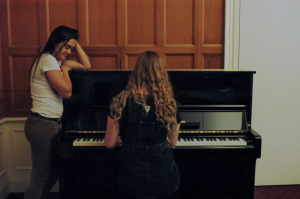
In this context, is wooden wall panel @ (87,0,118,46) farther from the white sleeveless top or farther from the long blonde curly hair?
the long blonde curly hair

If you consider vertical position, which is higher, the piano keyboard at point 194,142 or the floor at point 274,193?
the piano keyboard at point 194,142

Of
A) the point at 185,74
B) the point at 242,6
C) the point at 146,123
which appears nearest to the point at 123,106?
the point at 146,123

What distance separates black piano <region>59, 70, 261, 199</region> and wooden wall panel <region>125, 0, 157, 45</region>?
0.81 m

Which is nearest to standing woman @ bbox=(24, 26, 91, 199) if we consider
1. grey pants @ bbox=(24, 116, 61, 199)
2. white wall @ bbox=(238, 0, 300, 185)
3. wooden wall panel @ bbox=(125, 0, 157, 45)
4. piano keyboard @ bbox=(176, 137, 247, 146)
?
grey pants @ bbox=(24, 116, 61, 199)

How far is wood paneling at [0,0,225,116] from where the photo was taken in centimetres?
344

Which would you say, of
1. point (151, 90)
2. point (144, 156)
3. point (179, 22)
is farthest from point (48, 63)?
point (179, 22)

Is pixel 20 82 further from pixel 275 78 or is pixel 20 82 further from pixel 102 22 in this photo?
pixel 275 78

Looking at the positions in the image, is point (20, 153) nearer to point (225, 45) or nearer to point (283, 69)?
point (225, 45)

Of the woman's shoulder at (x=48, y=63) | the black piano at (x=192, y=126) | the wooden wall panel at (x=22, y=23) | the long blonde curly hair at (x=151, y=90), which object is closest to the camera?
the long blonde curly hair at (x=151, y=90)

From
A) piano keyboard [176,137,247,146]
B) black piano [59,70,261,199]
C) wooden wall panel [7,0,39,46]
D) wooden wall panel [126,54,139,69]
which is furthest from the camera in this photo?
wooden wall panel [126,54,139,69]

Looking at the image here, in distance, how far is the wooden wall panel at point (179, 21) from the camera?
3.48 m

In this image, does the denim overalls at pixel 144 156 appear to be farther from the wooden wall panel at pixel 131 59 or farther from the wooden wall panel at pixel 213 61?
the wooden wall panel at pixel 213 61

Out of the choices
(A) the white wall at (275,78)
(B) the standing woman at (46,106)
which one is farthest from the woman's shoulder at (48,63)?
(A) the white wall at (275,78)

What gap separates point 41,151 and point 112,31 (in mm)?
1464
